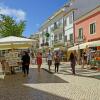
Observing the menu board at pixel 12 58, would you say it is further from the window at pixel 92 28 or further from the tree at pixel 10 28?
the tree at pixel 10 28

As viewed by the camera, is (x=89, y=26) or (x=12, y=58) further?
(x=89, y=26)

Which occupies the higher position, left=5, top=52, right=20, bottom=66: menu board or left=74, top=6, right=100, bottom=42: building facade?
left=74, top=6, right=100, bottom=42: building facade

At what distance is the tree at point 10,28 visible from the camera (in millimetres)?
58469

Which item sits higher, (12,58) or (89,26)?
(89,26)

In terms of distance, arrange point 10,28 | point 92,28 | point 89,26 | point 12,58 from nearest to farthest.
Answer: point 12,58, point 92,28, point 89,26, point 10,28

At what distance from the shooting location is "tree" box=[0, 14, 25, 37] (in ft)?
192

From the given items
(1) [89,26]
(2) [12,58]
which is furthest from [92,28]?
(2) [12,58]

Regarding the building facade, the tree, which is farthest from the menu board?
the tree

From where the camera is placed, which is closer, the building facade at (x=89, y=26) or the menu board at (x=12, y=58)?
the menu board at (x=12, y=58)

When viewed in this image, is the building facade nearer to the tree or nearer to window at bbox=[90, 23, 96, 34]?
window at bbox=[90, 23, 96, 34]

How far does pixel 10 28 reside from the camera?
58812 millimetres

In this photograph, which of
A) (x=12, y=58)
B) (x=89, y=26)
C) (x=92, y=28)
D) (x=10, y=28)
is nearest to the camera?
(x=12, y=58)

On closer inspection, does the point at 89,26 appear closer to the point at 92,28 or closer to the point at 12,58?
the point at 92,28

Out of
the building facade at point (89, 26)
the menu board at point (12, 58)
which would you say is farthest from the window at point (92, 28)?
the menu board at point (12, 58)
